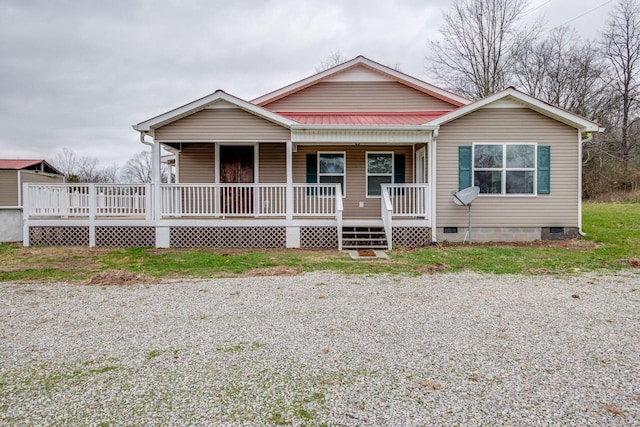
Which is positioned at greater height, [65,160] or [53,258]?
[65,160]

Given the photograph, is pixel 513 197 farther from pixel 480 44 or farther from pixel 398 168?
Result: pixel 480 44

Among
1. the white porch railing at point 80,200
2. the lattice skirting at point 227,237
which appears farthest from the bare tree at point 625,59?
the white porch railing at point 80,200

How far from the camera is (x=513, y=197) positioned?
35.9 feet

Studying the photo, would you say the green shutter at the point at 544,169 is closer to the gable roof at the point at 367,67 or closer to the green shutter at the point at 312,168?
the gable roof at the point at 367,67

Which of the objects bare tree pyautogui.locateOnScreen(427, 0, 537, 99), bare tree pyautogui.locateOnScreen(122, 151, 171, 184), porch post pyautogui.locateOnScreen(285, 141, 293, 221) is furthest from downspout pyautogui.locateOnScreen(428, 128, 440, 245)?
bare tree pyautogui.locateOnScreen(122, 151, 171, 184)

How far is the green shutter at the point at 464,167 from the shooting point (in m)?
10.9

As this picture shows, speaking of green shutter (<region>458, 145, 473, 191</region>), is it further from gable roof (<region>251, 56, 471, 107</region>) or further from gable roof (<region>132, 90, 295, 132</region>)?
gable roof (<region>132, 90, 295, 132</region>)

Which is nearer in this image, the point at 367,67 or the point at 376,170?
the point at 376,170

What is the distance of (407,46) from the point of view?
97.9ft

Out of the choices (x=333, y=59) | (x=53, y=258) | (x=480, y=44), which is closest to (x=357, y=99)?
(x=53, y=258)

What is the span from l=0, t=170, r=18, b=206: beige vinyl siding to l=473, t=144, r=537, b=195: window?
25.9 metres

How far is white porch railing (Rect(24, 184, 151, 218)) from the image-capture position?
1058 centimetres

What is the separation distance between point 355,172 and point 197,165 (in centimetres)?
514

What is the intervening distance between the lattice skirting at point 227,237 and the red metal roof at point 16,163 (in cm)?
1945
